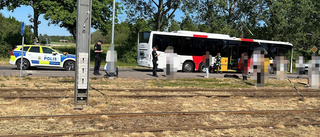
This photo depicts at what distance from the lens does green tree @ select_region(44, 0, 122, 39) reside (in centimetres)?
3228

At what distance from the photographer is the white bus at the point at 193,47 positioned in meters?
23.7

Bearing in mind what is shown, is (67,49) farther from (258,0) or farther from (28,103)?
(28,103)

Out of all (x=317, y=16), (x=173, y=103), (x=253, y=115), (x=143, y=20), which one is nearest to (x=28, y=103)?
(x=173, y=103)

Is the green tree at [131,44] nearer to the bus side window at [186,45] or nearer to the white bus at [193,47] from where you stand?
the white bus at [193,47]

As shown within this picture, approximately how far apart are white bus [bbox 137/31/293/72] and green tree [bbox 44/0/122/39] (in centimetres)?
1090

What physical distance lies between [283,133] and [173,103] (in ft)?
13.2

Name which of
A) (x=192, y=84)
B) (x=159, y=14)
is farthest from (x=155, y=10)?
(x=192, y=84)

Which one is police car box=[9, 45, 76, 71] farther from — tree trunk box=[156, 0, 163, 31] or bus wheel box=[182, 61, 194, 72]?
tree trunk box=[156, 0, 163, 31]

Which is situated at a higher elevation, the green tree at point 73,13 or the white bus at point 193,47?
the green tree at point 73,13

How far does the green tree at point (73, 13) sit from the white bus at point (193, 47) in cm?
1090

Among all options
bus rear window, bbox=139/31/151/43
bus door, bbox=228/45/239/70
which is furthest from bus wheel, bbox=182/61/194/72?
bus rear window, bbox=139/31/151/43

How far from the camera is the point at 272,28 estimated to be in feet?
115

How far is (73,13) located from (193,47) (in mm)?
14240

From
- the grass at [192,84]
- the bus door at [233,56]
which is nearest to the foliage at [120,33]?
the bus door at [233,56]
